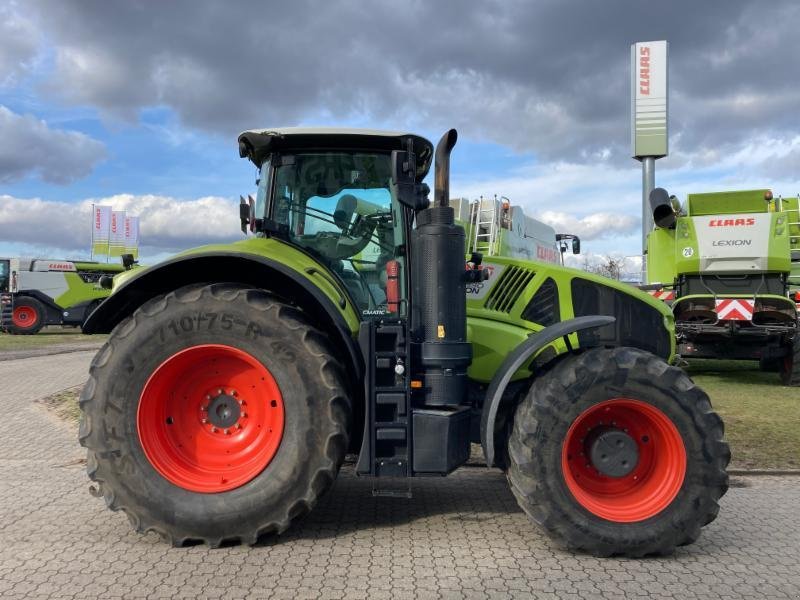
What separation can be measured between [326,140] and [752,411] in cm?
629

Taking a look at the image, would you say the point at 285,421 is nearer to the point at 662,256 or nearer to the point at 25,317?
the point at 662,256

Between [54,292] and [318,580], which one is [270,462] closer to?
[318,580]

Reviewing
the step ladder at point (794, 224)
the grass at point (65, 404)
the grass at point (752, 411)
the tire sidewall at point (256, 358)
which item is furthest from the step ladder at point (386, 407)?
the step ladder at point (794, 224)

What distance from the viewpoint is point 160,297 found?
3.60 m

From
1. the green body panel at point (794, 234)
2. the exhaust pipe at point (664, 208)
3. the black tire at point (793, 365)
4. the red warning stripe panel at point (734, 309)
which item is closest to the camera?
the red warning stripe panel at point (734, 309)

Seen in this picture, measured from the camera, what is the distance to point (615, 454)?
136 inches

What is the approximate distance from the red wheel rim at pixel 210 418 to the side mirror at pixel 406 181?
1.24 metres

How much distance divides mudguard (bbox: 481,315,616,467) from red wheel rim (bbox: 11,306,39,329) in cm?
2444

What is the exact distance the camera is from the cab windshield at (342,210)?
3830 millimetres

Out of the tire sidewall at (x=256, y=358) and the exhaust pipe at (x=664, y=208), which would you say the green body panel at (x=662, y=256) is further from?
A: the tire sidewall at (x=256, y=358)

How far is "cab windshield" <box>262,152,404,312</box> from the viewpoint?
3.83 m

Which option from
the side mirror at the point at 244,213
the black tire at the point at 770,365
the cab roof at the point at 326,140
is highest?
the cab roof at the point at 326,140

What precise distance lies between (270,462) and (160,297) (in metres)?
1.12

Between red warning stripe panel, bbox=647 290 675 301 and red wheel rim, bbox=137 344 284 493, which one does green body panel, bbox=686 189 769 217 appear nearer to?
red warning stripe panel, bbox=647 290 675 301
